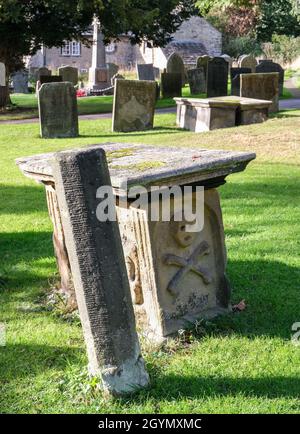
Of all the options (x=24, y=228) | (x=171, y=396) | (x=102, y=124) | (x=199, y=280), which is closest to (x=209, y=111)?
(x=102, y=124)

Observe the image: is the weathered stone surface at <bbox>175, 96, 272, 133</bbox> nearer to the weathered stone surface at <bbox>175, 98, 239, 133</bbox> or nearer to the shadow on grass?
the weathered stone surface at <bbox>175, 98, 239, 133</bbox>

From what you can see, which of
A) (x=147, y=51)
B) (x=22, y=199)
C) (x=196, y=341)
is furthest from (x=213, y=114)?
(x=147, y=51)

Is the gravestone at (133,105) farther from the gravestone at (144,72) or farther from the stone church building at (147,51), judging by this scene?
the stone church building at (147,51)

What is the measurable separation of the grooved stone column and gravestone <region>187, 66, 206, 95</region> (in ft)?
80.9

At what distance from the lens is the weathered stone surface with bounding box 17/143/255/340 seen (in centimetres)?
431

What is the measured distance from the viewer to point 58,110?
1606cm

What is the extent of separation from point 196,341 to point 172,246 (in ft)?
2.19

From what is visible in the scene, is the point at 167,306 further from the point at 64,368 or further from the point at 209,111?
the point at 209,111

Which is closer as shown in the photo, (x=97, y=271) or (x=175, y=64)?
(x=97, y=271)

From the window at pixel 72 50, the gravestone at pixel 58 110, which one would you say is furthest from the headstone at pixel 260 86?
the window at pixel 72 50

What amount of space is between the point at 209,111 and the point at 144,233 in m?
11.9

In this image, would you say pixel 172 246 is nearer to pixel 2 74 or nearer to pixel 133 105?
pixel 133 105

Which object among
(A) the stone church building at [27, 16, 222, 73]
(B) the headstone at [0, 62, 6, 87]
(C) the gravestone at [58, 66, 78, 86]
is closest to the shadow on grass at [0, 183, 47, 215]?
(B) the headstone at [0, 62, 6, 87]

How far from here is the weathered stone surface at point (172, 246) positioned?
4312mm
